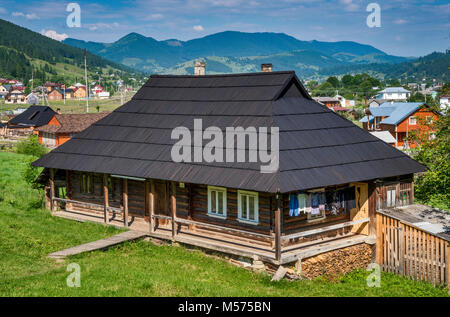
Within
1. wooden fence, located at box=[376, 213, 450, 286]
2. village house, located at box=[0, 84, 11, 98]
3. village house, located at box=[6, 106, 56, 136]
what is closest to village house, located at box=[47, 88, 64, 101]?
village house, located at box=[0, 84, 11, 98]

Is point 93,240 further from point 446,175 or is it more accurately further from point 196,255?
point 446,175

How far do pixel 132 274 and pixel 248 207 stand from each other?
449 centimetres

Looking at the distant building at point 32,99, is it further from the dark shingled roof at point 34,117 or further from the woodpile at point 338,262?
the woodpile at point 338,262

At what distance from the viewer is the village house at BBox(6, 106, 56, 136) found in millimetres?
77188

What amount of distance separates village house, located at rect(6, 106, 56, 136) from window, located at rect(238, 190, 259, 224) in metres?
66.2

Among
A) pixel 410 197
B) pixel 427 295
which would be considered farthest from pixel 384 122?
pixel 427 295

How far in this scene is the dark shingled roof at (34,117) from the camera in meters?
77.6

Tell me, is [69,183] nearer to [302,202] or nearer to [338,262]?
[302,202]

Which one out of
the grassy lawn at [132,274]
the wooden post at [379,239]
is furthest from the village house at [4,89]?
the wooden post at [379,239]

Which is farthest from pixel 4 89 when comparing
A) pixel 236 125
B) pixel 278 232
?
pixel 278 232

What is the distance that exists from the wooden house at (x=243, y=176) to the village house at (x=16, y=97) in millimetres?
148059

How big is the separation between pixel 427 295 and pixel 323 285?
9.93ft

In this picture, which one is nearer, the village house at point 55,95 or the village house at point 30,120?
the village house at point 30,120

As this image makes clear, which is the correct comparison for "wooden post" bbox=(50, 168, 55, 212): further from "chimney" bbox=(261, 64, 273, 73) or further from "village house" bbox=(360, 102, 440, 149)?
"village house" bbox=(360, 102, 440, 149)
